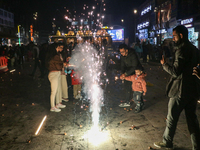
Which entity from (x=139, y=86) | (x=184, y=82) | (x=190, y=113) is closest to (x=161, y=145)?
(x=190, y=113)

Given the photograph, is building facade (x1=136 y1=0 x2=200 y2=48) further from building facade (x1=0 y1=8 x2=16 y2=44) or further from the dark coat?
building facade (x1=0 y1=8 x2=16 y2=44)

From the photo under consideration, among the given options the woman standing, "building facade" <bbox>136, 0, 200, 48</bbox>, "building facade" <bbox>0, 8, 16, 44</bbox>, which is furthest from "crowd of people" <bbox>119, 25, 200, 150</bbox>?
"building facade" <bbox>0, 8, 16, 44</bbox>

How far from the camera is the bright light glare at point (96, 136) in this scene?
411cm

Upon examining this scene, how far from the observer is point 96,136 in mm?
4336

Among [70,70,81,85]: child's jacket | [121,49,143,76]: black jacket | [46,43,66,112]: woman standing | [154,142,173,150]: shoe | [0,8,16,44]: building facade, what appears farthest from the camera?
[0,8,16,44]: building facade

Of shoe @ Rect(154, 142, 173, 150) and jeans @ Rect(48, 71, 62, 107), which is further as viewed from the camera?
jeans @ Rect(48, 71, 62, 107)

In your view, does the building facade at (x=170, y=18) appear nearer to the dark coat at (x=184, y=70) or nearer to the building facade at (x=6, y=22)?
the dark coat at (x=184, y=70)

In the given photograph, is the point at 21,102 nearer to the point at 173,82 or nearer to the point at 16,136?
the point at 16,136

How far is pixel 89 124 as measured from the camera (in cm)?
502

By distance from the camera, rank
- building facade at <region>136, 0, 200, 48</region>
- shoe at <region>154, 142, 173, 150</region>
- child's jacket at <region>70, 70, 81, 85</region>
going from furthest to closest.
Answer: building facade at <region>136, 0, 200, 48</region> → child's jacket at <region>70, 70, 81, 85</region> → shoe at <region>154, 142, 173, 150</region>

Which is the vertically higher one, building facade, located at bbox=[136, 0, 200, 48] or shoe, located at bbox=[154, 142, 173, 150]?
building facade, located at bbox=[136, 0, 200, 48]

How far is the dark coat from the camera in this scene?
10.6 feet

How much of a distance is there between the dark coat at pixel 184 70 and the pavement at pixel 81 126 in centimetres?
120

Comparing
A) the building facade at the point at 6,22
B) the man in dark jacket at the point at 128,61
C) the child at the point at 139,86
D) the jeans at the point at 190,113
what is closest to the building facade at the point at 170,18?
the man in dark jacket at the point at 128,61
